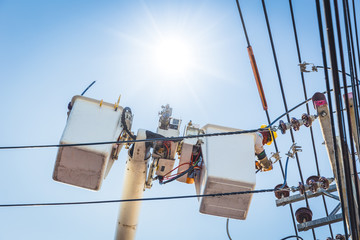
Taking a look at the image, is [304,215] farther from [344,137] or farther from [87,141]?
[87,141]

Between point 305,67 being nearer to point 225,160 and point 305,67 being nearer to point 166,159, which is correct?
point 225,160

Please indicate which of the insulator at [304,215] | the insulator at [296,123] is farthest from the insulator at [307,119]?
the insulator at [304,215]

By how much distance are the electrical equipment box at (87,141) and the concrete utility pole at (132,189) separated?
37 cm

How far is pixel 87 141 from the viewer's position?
395cm

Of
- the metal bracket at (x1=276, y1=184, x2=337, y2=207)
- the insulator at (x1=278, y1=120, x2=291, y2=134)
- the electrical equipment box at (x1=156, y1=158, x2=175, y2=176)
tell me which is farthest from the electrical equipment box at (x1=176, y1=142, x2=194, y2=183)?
the metal bracket at (x1=276, y1=184, x2=337, y2=207)

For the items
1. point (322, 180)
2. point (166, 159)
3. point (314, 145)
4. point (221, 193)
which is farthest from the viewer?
point (314, 145)

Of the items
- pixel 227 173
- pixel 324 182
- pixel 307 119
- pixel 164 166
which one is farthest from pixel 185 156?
pixel 324 182

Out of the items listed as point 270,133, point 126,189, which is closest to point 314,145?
point 270,133

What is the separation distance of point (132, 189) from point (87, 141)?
922 millimetres

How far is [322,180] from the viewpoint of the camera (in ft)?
14.3

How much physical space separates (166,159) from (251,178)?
111 cm

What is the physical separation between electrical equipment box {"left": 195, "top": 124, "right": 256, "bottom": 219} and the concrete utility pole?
717 mm

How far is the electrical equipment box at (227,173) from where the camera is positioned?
158 inches

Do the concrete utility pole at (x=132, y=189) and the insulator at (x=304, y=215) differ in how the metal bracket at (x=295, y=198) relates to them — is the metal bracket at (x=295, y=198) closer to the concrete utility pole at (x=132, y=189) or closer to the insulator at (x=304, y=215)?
the insulator at (x=304, y=215)
